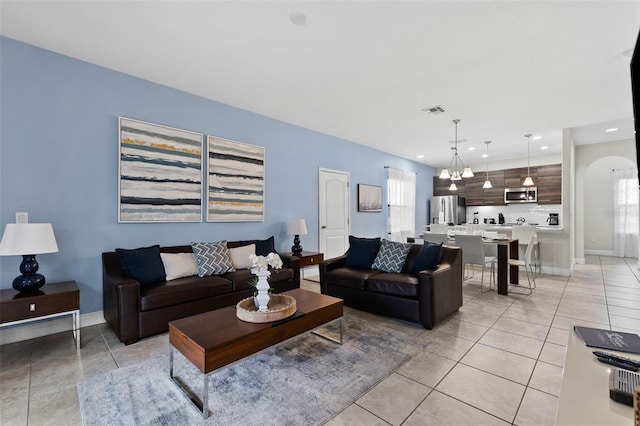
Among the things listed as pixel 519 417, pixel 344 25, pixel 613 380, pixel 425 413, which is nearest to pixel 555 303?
pixel 519 417

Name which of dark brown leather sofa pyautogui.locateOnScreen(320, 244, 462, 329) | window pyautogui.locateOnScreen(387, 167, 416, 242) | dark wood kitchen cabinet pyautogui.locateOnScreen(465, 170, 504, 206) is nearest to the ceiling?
dark brown leather sofa pyautogui.locateOnScreen(320, 244, 462, 329)

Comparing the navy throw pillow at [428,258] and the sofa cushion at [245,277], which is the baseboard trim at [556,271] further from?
the sofa cushion at [245,277]

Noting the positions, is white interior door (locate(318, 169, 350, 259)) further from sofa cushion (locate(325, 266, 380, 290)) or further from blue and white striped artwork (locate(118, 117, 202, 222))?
blue and white striped artwork (locate(118, 117, 202, 222))

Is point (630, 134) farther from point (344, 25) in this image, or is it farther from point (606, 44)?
point (344, 25)

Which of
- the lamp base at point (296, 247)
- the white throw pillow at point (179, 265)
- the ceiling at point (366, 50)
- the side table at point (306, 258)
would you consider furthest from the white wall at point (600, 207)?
the white throw pillow at point (179, 265)

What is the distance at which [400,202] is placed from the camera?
25.7ft

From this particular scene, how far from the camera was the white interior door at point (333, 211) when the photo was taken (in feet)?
→ 19.0

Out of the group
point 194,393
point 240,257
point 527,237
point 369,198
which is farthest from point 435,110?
point 194,393

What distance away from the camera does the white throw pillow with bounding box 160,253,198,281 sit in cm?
336

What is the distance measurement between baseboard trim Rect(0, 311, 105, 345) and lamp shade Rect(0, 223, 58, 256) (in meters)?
0.93

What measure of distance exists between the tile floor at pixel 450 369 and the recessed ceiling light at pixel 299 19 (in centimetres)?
290

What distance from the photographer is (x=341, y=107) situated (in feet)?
14.6

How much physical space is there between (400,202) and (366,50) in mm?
5360

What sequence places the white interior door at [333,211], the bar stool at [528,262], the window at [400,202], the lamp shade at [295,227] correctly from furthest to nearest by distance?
the window at [400,202] < the white interior door at [333,211] < the lamp shade at [295,227] < the bar stool at [528,262]
